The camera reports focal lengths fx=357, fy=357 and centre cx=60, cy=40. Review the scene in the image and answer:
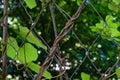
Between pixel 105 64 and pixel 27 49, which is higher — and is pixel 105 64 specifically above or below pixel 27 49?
below

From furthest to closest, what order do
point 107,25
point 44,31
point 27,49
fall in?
point 44,31
point 107,25
point 27,49

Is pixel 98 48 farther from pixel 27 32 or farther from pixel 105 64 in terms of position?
pixel 27 32

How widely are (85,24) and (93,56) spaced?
1.39 ft

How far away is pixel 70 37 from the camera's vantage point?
14.6 ft

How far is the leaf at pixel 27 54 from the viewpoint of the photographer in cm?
79

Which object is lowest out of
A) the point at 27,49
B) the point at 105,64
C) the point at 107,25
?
the point at 105,64

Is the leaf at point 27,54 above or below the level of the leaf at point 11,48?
below

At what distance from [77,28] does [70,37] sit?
0.47ft

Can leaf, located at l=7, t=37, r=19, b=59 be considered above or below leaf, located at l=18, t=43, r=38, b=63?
above

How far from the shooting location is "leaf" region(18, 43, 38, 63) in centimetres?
79

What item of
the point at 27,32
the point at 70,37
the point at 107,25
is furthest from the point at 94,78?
the point at 27,32

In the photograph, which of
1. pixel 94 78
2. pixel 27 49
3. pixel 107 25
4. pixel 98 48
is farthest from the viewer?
pixel 98 48

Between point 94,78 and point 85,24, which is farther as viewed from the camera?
point 85,24

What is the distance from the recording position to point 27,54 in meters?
0.80
